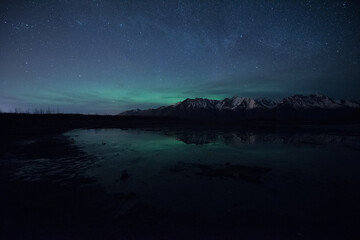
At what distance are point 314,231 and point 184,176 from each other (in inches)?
312

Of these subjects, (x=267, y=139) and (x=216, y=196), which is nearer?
(x=216, y=196)

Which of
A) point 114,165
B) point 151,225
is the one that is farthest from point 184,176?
point 114,165

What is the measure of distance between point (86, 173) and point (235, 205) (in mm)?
11227

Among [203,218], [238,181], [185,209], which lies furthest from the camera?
[238,181]

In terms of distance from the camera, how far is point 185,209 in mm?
8211

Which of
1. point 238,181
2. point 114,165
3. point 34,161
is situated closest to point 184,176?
point 238,181

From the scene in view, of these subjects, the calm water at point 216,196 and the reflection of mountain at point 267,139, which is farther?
the reflection of mountain at point 267,139

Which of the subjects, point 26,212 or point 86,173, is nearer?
point 26,212

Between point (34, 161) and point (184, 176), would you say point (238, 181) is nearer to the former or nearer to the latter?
point (184, 176)

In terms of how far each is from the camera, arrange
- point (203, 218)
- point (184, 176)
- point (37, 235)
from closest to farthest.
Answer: point (37, 235)
point (203, 218)
point (184, 176)

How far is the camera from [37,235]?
250 inches

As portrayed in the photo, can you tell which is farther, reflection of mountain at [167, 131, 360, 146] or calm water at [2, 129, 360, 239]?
reflection of mountain at [167, 131, 360, 146]

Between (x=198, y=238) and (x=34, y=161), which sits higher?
(x=34, y=161)

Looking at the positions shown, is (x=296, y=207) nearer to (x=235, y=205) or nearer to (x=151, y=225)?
(x=235, y=205)
